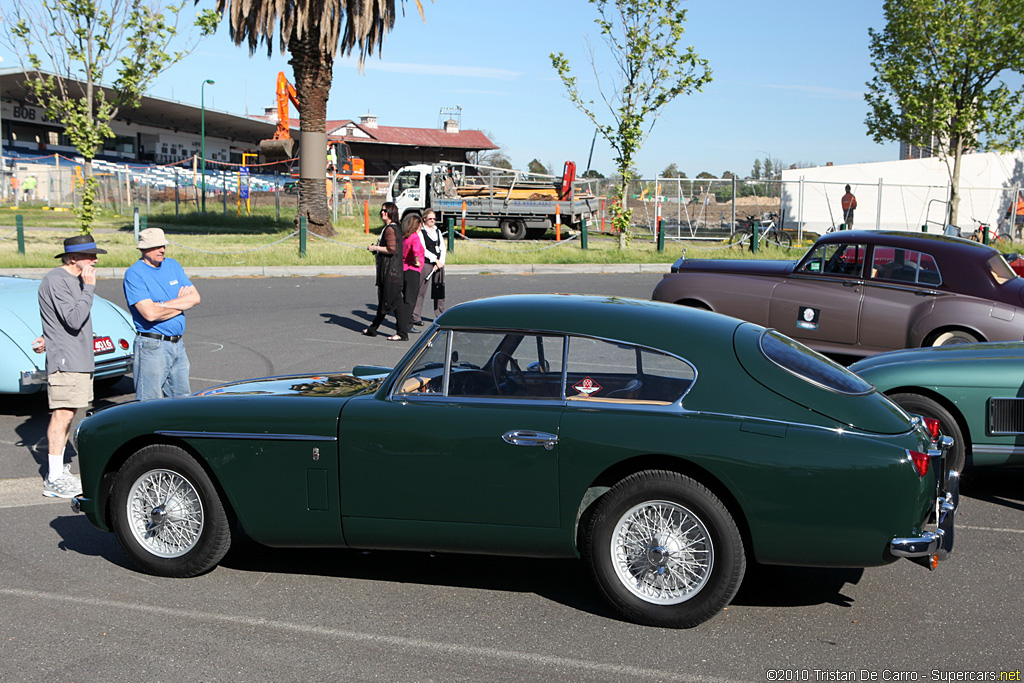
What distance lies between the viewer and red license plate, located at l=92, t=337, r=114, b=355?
866cm

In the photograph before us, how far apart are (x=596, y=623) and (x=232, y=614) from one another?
5.60ft

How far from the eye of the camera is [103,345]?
344 inches

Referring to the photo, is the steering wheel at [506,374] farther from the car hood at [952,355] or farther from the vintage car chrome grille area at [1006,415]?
the vintage car chrome grille area at [1006,415]

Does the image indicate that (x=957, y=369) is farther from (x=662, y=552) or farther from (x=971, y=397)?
(x=662, y=552)

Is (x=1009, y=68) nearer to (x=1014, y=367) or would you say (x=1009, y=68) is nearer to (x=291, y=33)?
(x=291, y=33)

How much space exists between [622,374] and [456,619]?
1385mm

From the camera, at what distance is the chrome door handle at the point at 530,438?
4375 mm

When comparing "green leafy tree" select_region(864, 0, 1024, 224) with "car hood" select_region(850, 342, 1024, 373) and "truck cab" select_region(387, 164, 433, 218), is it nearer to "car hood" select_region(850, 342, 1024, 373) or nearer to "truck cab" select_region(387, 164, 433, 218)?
"truck cab" select_region(387, 164, 433, 218)

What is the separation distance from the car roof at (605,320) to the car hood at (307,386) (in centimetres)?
69

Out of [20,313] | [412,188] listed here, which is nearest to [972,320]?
[20,313]

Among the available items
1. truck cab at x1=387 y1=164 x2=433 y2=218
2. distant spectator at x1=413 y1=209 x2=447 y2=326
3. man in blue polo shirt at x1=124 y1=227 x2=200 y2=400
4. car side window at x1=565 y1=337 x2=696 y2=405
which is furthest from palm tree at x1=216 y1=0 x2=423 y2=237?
car side window at x1=565 y1=337 x2=696 y2=405

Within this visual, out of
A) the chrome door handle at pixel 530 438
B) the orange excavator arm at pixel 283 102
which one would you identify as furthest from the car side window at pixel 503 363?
the orange excavator arm at pixel 283 102

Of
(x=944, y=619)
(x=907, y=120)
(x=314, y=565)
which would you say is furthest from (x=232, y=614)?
(x=907, y=120)

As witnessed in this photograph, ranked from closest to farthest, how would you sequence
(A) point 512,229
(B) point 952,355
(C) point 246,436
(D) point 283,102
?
(C) point 246,436 < (B) point 952,355 < (A) point 512,229 < (D) point 283,102
